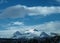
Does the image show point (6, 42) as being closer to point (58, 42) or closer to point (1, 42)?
point (1, 42)

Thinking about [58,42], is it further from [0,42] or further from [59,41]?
[0,42]

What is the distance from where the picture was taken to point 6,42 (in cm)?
13162

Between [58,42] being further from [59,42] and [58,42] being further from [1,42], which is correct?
[1,42]

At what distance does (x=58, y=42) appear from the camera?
111 metres

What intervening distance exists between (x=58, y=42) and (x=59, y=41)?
1.67m

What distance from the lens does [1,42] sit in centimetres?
13062

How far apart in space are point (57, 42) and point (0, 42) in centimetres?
3778

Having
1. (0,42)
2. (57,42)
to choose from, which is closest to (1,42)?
(0,42)

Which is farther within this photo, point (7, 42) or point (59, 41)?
point (7, 42)

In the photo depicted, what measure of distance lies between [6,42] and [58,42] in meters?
36.4

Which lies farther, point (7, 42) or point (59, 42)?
point (7, 42)

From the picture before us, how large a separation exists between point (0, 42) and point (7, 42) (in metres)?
4.59

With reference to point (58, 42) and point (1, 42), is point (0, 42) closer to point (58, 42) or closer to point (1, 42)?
point (1, 42)

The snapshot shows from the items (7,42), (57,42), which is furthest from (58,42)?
(7,42)
